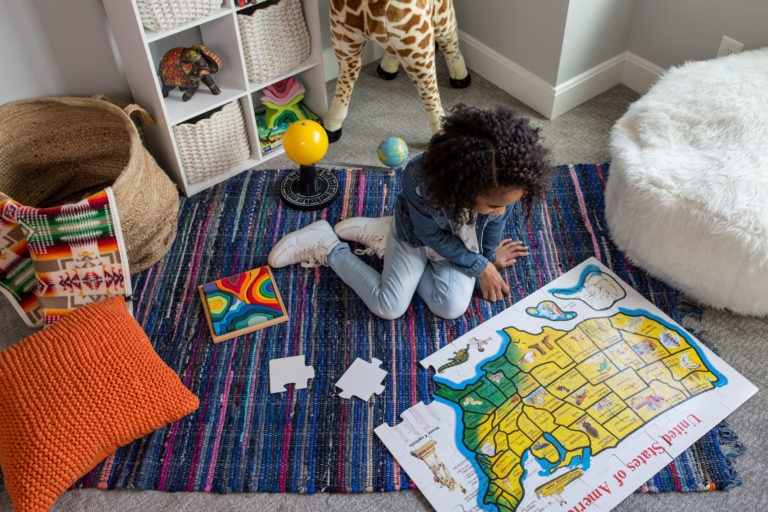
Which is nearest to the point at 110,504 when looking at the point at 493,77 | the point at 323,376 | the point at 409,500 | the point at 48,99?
the point at 323,376

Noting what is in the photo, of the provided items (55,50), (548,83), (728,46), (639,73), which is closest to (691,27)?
(728,46)

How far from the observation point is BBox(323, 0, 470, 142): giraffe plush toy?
5.68 ft

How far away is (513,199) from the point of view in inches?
51.7

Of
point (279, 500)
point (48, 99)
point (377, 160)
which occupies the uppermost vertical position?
point (48, 99)

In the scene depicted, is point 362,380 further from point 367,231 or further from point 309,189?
point 309,189

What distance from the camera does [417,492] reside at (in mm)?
1328

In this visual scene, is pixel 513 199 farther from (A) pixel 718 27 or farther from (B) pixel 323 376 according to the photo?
(A) pixel 718 27

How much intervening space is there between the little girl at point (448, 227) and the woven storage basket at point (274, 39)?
1.74 ft

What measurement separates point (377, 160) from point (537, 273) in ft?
2.22

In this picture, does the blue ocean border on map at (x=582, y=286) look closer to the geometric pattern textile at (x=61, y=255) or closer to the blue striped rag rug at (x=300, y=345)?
the blue striped rag rug at (x=300, y=345)

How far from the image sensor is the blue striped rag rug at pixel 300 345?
1357 millimetres

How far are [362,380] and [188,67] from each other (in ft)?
3.35

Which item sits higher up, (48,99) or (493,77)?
(48,99)

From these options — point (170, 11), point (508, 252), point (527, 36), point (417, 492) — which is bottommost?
point (417, 492)
